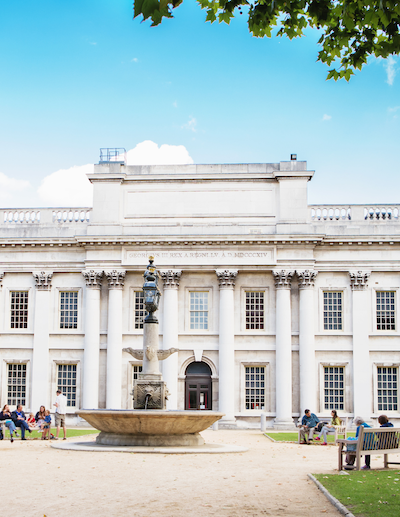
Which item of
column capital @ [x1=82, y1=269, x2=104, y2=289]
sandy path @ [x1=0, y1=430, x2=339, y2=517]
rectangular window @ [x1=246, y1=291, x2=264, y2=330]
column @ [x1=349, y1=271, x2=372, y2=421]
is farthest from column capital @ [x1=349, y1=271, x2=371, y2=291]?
sandy path @ [x1=0, y1=430, x2=339, y2=517]

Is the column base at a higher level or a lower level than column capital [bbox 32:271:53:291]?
lower

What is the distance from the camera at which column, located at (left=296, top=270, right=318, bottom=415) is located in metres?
39.8

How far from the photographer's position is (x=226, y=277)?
41.0 meters

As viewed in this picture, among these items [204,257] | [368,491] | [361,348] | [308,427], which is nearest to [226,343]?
[204,257]

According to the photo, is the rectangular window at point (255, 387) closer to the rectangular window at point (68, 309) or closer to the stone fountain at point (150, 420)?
the rectangular window at point (68, 309)

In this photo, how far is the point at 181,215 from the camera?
4266 cm

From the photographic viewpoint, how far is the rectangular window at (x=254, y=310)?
137 feet

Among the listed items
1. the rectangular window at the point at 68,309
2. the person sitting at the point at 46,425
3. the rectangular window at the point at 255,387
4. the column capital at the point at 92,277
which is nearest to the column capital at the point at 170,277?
the column capital at the point at 92,277

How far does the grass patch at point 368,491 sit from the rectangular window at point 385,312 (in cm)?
2629

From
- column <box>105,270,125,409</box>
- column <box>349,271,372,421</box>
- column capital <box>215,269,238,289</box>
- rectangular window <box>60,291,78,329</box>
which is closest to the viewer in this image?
column <box>349,271,372,421</box>

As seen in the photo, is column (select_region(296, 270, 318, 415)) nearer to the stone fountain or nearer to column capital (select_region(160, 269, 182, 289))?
column capital (select_region(160, 269, 182, 289))

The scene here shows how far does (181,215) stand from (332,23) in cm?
3291

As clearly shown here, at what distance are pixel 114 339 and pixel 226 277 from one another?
766 centimetres

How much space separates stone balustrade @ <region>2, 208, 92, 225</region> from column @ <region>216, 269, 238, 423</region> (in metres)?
9.85
